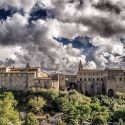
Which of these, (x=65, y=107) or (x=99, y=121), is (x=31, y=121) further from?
(x=65, y=107)

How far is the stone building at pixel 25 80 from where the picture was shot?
9950cm

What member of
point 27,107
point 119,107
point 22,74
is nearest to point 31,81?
point 22,74

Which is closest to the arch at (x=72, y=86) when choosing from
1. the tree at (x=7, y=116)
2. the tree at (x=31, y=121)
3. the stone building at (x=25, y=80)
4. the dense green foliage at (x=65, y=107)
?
the stone building at (x=25, y=80)

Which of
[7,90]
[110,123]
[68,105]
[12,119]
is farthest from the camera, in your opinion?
[7,90]

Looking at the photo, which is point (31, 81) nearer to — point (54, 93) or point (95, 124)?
point (54, 93)

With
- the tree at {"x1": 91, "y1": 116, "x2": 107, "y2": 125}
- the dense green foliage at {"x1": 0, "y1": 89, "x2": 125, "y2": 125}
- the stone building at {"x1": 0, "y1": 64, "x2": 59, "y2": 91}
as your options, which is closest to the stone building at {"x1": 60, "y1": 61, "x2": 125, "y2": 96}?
the dense green foliage at {"x1": 0, "y1": 89, "x2": 125, "y2": 125}

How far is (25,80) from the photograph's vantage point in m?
100

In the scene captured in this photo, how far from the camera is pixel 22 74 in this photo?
101 metres

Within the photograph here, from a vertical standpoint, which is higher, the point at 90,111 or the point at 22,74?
the point at 22,74

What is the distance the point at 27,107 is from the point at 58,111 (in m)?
5.49

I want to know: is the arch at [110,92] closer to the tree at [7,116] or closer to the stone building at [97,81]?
→ the stone building at [97,81]

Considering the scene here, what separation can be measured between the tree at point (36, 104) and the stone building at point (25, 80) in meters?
6.73

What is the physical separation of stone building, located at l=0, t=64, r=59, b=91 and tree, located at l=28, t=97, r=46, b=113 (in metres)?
6.73

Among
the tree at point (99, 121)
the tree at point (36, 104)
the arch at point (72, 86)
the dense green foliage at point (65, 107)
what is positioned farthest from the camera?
the arch at point (72, 86)
